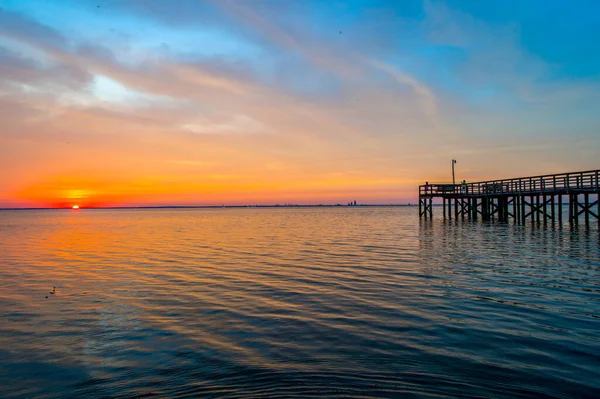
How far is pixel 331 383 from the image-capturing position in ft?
19.3

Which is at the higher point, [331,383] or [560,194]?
[560,194]

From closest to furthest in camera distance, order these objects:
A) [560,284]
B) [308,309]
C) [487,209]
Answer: [308,309] < [560,284] < [487,209]

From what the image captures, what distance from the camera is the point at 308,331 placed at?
837cm

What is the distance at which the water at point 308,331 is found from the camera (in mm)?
5961

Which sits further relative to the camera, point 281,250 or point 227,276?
point 281,250

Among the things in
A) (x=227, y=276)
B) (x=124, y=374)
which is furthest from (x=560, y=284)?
(x=124, y=374)

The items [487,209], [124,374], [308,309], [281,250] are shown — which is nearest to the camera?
[124,374]

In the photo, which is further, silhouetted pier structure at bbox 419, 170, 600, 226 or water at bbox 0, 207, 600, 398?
silhouetted pier structure at bbox 419, 170, 600, 226

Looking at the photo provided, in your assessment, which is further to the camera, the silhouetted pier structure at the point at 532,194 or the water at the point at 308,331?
the silhouetted pier structure at the point at 532,194

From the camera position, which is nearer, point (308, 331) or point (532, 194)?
point (308, 331)

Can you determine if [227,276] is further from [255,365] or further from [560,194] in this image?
[560,194]

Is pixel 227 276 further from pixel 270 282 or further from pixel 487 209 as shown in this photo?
pixel 487 209

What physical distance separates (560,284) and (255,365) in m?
10.3

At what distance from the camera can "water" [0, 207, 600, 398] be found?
5961 mm
